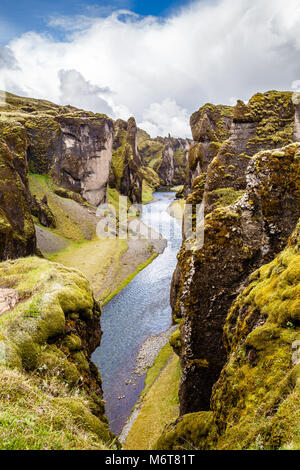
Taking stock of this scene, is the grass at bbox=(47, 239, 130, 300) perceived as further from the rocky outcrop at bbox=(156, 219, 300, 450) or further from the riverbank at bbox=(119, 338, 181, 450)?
the rocky outcrop at bbox=(156, 219, 300, 450)

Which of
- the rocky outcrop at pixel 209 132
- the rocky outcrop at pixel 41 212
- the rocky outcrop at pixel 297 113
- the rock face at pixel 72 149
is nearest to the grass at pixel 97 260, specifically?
the rocky outcrop at pixel 41 212

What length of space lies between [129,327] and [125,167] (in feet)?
258

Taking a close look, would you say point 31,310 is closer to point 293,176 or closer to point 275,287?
point 275,287

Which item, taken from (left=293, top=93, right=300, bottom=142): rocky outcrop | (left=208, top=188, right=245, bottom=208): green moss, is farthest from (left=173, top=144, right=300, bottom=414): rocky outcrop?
(left=293, top=93, right=300, bottom=142): rocky outcrop

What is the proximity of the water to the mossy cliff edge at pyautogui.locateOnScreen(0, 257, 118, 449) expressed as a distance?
11.7m

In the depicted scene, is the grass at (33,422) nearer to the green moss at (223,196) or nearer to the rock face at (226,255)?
the rock face at (226,255)

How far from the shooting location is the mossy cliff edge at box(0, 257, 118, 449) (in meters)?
5.14

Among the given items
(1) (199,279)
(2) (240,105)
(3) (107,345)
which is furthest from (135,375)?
(2) (240,105)

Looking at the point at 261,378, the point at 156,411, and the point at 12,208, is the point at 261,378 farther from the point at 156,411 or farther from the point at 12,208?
the point at 12,208

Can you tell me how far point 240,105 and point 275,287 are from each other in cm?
2055

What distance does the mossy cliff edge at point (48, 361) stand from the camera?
5137 mm

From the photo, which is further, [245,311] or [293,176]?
[293,176]

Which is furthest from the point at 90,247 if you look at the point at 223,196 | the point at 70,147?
the point at 223,196
